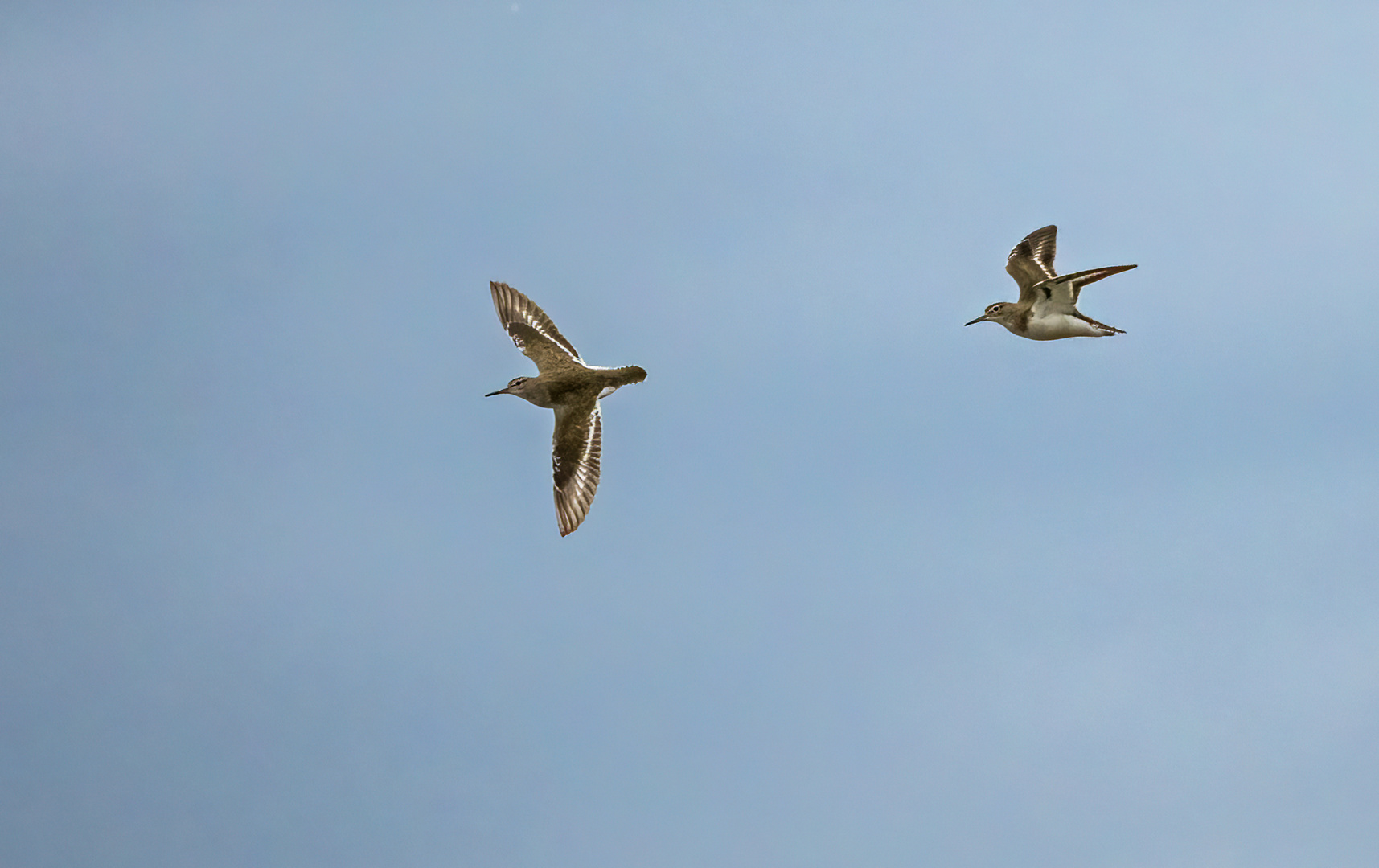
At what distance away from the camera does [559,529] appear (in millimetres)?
34188

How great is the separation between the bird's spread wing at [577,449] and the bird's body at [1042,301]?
1118 centimetres

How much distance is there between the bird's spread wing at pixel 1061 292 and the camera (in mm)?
32938

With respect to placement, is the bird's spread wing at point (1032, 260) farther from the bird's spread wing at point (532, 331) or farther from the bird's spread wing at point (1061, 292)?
the bird's spread wing at point (532, 331)

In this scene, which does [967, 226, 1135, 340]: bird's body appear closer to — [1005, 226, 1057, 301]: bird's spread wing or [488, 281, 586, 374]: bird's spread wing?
[1005, 226, 1057, 301]: bird's spread wing

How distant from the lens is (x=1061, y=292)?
33750 mm

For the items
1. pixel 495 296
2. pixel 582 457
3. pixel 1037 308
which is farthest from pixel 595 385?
pixel 1037 308

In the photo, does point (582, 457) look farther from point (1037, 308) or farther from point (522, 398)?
point (1037, 308)

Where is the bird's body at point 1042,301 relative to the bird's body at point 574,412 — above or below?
above

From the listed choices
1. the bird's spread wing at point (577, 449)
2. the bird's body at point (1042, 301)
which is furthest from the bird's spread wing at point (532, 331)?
the bird's body at point (1042, 301)

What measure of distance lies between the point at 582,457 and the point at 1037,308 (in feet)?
42.8

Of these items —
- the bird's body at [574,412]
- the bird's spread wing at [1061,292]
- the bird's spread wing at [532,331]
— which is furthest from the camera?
the bird's spread wing at [532,331]

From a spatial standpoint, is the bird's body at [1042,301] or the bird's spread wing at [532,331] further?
the bird's spread wing at [532,331]

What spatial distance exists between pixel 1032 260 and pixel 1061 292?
1.71 metres

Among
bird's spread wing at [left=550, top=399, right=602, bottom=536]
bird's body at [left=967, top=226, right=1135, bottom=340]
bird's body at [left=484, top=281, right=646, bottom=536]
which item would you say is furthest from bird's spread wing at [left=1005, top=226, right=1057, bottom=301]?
bird's spread wing at [left=550, top=399, right=602, bottom=536]
